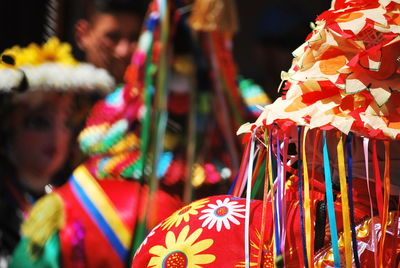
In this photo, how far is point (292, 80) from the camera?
1464 millimetres

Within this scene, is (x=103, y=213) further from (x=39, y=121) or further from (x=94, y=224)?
(x=39, y=121)

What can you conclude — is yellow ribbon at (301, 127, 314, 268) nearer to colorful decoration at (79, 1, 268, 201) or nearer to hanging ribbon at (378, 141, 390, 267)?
hanging ribbon at (378, 141, 390, 267)

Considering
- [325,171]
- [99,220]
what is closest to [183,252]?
[325,171]

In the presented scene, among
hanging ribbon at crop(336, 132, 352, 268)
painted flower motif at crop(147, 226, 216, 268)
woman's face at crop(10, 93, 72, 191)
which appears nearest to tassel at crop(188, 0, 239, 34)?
woman's face at crop(10, 93, 72, 191)

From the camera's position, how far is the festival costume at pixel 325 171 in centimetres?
135

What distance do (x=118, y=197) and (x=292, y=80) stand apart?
1424 mm

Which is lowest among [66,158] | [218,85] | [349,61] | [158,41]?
[66,158]

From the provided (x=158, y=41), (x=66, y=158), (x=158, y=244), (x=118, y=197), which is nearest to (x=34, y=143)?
(x=66, y=158)

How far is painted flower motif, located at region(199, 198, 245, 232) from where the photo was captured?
57.9 inches

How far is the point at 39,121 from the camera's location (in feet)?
12.6

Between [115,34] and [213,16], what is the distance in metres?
0.72

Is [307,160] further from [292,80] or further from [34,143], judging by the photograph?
[34,143]

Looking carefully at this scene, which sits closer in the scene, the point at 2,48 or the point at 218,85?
the point at 218,85

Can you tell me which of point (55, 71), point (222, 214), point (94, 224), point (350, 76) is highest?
point (350, 76)
